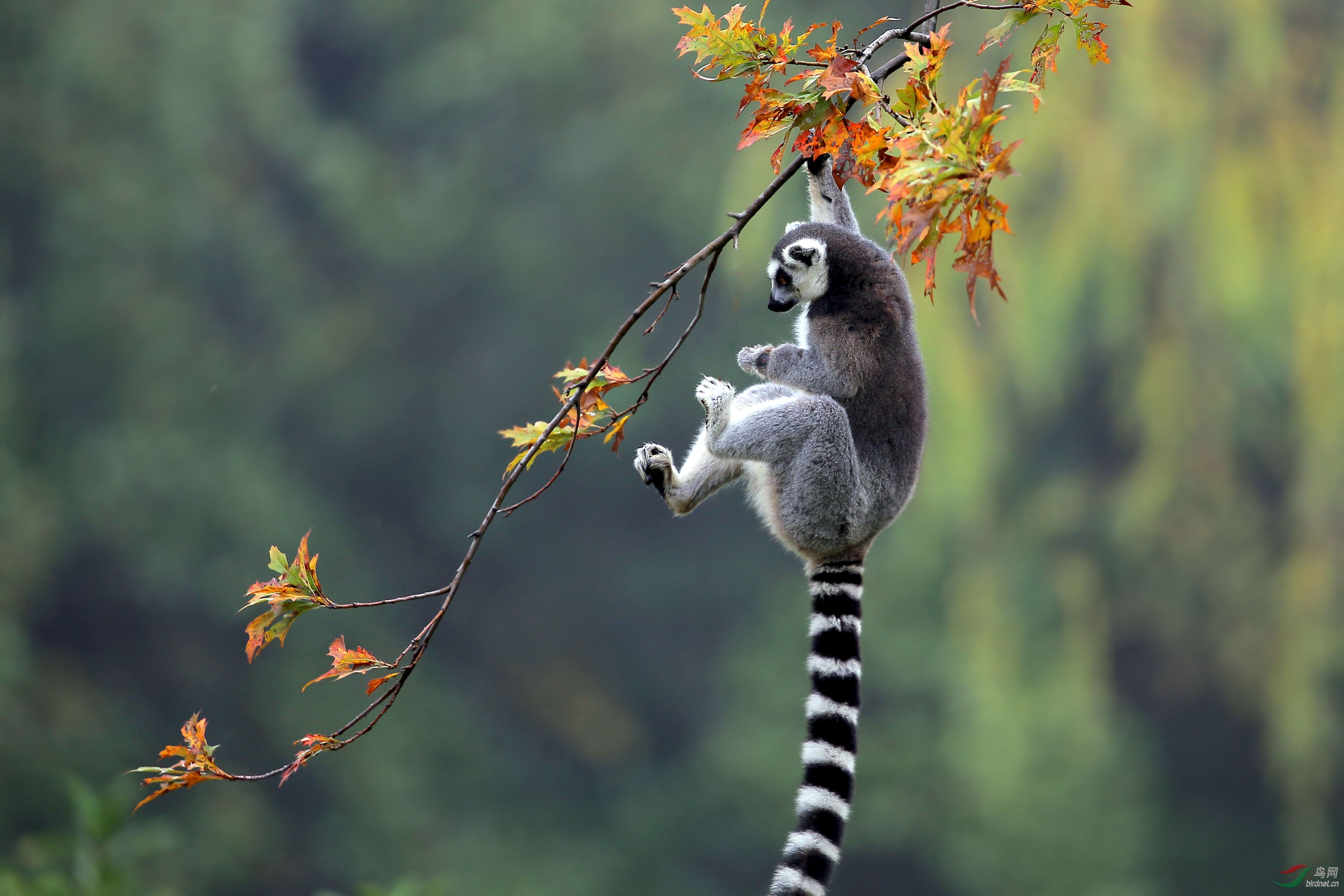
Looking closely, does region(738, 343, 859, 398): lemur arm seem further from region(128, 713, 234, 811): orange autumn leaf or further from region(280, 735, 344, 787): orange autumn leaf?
region(128, 713, 234, 811): orange autumn leaf

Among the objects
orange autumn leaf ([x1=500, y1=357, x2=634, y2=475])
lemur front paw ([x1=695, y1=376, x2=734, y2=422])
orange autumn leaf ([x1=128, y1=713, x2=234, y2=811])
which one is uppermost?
lemur front paw ([x1=695, y1=376, x2=734, y2=422])

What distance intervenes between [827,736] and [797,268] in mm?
1344

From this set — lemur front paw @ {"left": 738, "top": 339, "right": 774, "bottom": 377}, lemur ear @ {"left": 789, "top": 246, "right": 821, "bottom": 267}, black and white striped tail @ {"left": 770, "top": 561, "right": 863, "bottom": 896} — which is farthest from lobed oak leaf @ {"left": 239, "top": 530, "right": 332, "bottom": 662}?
lemur ear @ {"left": 789, "top": 246, "right": 821, "bottom": 267}

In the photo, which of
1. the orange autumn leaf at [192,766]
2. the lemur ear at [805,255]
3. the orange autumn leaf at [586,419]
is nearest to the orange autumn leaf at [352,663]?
the orange autumn leaf at [192,766]

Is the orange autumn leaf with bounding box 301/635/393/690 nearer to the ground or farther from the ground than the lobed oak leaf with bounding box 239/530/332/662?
nearer to the ground

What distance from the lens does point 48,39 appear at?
8.97 meters

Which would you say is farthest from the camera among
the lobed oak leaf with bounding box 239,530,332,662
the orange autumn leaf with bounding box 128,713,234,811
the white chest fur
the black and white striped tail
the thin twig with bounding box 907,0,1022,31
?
the white chest fur

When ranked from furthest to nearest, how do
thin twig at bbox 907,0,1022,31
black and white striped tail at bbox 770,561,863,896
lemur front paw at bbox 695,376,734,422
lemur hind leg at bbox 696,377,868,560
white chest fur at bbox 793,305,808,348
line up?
white chest fur at bbox 793,305,808,348
lemur hind leg at bbox 696,377,868,560
lemur front paw at bbox 695,376,734,422
black and white striped tail at bbox 770,561,863,896
thin twig at bbox 907,0,1022,31

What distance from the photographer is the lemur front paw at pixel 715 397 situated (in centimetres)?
300

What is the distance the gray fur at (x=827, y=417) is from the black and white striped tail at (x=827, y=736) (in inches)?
7.2

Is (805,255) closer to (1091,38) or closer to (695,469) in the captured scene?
(695,469)

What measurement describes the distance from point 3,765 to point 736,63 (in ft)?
29.7

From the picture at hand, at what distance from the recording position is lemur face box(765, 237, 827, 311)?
10.3ft

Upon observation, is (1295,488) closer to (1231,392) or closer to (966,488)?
(1231,392)
